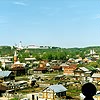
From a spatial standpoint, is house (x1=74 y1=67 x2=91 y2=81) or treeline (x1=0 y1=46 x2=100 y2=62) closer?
house (x1=74 y1=67 x2=91 y2=81)

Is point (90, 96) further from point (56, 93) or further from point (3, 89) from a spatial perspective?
point (3, 89)

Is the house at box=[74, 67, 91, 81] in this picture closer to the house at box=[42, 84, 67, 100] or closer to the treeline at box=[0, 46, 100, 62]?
the house at box=[42, 84, 67, 100]

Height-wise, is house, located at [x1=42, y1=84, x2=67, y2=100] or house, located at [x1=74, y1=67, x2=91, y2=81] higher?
house, located at [x1=42, y1=84, x2=67, y2=100]

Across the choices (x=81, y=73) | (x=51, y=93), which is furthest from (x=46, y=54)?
(x=51, y=93)

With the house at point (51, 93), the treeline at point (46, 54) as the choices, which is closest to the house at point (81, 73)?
the house at point (51, 93)

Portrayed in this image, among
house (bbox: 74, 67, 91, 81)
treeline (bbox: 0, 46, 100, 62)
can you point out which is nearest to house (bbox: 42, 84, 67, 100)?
house (bbox: 74, 67, 91, 81)

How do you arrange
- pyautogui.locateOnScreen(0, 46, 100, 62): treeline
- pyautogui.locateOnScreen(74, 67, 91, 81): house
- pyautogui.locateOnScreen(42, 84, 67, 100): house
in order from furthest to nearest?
pyautogui.locateOnScreen(0, 46, 100, 62): treeline, pyautogui.locateOnScreen(74, 67, 91, 81): house, pyautogui.locateOnScreen(42, 84, 67, 100): house

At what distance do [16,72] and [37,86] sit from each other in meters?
8.23

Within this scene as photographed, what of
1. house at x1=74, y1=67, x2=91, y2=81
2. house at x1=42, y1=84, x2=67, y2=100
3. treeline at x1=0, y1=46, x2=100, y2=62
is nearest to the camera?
house at x1=42, y1=84, x2=67, y2=100

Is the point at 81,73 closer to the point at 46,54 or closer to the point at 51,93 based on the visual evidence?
the point at 51,93

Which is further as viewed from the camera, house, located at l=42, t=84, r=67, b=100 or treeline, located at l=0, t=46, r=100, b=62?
treeline, located at l=0, t=46, r=100, b=62

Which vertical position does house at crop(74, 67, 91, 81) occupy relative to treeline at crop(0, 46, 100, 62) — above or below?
below

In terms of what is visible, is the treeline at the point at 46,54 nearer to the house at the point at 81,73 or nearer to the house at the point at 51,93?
the house at the point at 81,73

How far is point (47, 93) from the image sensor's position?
1340 cm
